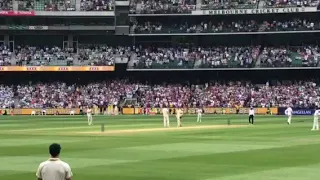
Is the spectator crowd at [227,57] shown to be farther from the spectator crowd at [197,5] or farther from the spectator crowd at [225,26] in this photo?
the spectator crowd at [197,5]

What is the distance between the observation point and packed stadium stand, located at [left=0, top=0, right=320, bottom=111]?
307ft

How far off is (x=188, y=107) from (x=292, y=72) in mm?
15876

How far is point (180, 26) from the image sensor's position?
10031 centimetres

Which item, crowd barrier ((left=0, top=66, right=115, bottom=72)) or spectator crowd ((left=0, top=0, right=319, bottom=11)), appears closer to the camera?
crowd barrier ((left=0, top=66, right=115, bottom=72))

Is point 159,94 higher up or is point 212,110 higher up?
point 159,94

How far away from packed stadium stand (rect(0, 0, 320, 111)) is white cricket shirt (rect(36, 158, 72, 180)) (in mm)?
79982

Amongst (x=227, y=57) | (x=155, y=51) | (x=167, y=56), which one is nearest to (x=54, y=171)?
(x=227, y=57)

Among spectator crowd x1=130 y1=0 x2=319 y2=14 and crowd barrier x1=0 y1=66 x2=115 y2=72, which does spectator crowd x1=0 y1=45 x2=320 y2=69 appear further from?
spectator crowd x1=130 y1=0 x2=319 y2=14

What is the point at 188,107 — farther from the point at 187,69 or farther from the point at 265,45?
the point at 265,45

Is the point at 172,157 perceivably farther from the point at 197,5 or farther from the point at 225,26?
the point at 197,5

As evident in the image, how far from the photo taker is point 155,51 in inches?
4008

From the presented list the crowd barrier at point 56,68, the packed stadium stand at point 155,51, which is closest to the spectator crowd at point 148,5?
the packed stadium stand at point 155,51

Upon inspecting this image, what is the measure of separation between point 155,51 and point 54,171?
90.6 m

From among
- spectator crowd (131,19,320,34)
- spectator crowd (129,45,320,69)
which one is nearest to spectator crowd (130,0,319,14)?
spectator crowd (131,19,320,34)
